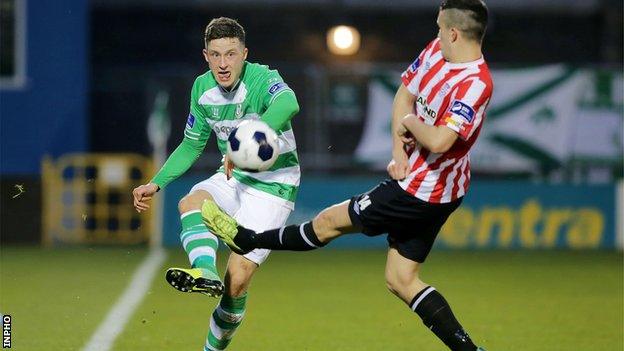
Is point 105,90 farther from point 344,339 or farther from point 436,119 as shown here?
point 436,119

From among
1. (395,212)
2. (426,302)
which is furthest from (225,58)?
(426,302)

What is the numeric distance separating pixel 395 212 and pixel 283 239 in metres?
0.64

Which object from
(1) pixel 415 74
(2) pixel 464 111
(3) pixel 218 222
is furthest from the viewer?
(3) pixel 218 222

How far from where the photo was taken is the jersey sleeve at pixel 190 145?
751cm

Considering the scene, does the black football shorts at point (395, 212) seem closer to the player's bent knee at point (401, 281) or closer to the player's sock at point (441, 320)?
the player's bent knee at point (401, 281)

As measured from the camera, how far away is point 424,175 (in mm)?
6777

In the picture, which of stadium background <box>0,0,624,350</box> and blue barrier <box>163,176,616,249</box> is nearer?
stadium background <box>0,0,624,350</box>

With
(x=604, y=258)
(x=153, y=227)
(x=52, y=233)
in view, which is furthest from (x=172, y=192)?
(x=604, y=258)

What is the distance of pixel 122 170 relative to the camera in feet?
56.5

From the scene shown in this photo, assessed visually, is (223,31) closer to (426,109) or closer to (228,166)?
(228,166)

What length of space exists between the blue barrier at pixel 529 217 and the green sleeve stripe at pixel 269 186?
886 centimetres

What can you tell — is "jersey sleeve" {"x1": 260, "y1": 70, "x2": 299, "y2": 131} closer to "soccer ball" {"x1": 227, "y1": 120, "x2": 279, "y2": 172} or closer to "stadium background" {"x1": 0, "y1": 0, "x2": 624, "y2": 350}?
"soccer ball" {"x1": 227, "y1": 120, "x2": 279, "y2": 172}

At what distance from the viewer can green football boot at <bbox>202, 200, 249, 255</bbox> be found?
22.8ft
